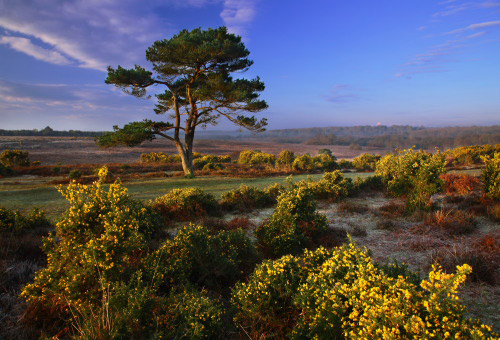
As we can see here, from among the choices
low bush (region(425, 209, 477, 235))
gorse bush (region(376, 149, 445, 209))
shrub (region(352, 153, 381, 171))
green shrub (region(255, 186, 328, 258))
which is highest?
gorse bush (region(376, 149, 445, 209))

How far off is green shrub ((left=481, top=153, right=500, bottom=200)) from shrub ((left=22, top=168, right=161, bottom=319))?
11.9 meters

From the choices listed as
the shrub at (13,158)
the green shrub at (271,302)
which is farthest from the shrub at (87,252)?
the shrub at (13,158)

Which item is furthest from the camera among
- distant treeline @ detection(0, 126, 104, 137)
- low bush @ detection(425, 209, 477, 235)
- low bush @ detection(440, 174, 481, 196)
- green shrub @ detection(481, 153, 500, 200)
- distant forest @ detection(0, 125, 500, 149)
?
distant treeline @ detection(0, 126, 104, 137)

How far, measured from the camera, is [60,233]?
13.8 ft

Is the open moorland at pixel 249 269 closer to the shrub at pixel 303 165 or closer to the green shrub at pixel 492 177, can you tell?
the green shrub at pixel 492 177

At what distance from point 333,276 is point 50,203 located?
516 inches

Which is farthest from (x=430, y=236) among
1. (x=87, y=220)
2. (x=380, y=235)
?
(x=87, y=220)

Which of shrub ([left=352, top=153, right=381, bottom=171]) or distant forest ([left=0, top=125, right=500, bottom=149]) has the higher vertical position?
distant forest ([left=0, top=125, right=500, bottom=149])

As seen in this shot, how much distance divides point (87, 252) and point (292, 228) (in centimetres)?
425

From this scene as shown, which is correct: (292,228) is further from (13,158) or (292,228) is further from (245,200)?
(13,158)

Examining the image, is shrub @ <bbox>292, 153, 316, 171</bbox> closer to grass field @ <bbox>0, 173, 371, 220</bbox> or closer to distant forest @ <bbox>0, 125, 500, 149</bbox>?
distant forest @ <bbox>0, 125, 500, 149</bbox>

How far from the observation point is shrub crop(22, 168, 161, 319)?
12.1 feet

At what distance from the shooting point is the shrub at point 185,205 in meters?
9.65

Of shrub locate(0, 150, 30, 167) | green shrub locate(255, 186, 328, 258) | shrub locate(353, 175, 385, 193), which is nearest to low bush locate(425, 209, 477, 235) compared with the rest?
green shrub locate(255, 186, 328, 258)
